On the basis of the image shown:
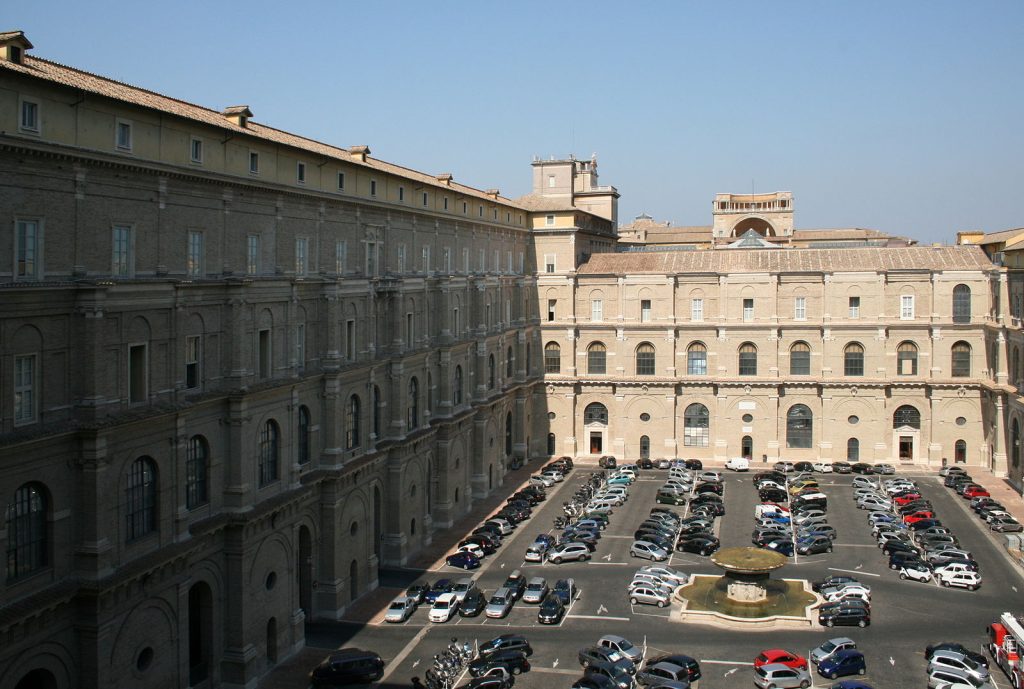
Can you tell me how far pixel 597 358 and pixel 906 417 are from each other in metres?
28.8

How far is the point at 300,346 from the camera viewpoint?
4944 cm

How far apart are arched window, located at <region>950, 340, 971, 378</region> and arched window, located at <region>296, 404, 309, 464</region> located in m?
62.5

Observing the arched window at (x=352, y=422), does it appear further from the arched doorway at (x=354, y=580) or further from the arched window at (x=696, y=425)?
the arched window at (x=696, y=425)

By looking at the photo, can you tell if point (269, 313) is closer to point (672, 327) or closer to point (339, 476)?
point (339, 476)

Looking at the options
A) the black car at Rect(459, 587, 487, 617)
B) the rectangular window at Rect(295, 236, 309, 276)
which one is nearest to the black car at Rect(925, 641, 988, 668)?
the black car at Rect(459, 587, 487, 617)

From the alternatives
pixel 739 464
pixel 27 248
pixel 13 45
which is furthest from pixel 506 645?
pixel 739 464

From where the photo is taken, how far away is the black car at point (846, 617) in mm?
49531

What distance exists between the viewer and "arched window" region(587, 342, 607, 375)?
94188 millimetres

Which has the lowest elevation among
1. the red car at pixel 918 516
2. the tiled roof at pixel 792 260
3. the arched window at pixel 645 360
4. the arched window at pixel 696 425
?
the red car at pixel 918 516

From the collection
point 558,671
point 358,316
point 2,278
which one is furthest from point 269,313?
point 558,671

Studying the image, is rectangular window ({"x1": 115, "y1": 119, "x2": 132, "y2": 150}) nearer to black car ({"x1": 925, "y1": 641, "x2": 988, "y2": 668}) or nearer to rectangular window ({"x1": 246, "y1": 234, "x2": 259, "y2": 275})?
rectangular window ({"x1": 246, "y1": 234, "x2": 259, "y2": 275})

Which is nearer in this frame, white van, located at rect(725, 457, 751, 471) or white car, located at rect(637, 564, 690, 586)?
white car, located at rect(637, 564, 690, 586)

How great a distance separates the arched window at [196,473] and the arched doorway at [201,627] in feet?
12.1

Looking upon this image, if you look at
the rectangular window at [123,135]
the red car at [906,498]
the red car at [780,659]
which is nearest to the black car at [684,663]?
the red car at [780,659]
